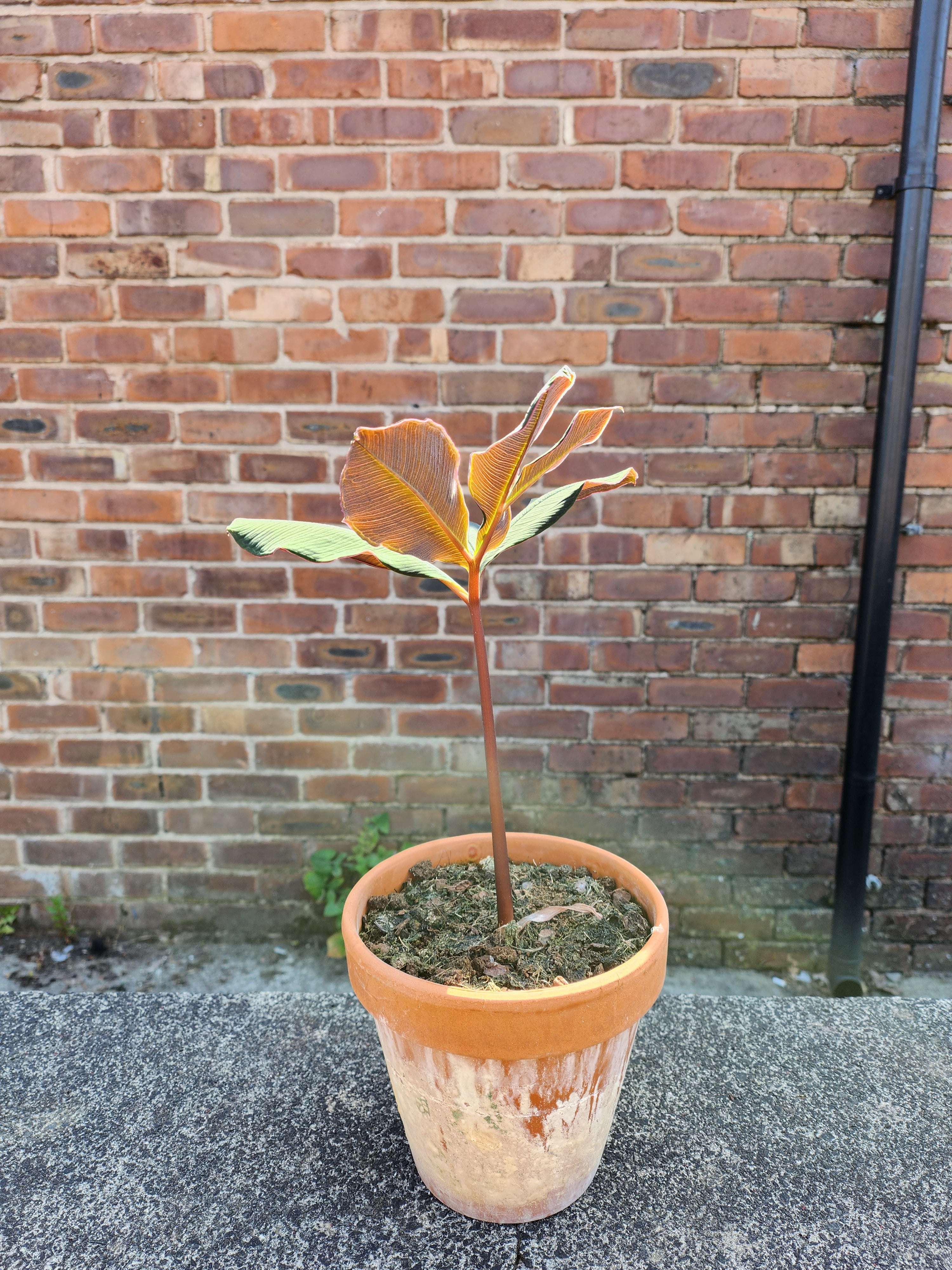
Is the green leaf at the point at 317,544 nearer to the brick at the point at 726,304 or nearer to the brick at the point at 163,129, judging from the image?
the brick at the point at 726,304

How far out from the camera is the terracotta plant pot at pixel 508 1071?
0.89 metres

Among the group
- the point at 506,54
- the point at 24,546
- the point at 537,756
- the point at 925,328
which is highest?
the point at 506,54

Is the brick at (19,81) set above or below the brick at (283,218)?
above

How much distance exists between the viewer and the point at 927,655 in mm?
1727

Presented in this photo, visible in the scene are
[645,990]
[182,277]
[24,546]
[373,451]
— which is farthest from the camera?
[24,546]

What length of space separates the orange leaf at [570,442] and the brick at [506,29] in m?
1.08

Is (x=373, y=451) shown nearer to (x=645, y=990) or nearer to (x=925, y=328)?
(x=645, y=990)

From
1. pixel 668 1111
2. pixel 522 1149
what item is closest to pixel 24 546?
pixel 522 1149

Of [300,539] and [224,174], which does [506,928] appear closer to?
[300,539]

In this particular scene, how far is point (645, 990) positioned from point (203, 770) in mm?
1236

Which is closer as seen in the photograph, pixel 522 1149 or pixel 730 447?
pixel 522 1149

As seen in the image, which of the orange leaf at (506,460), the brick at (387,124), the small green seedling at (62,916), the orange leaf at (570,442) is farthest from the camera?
the small green seedling at (62,916)

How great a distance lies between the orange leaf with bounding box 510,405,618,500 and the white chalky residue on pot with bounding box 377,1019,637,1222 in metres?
0.69

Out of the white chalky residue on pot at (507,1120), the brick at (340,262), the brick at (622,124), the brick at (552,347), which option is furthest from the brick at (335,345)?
the white chalky residue on pot at (507,1120)
